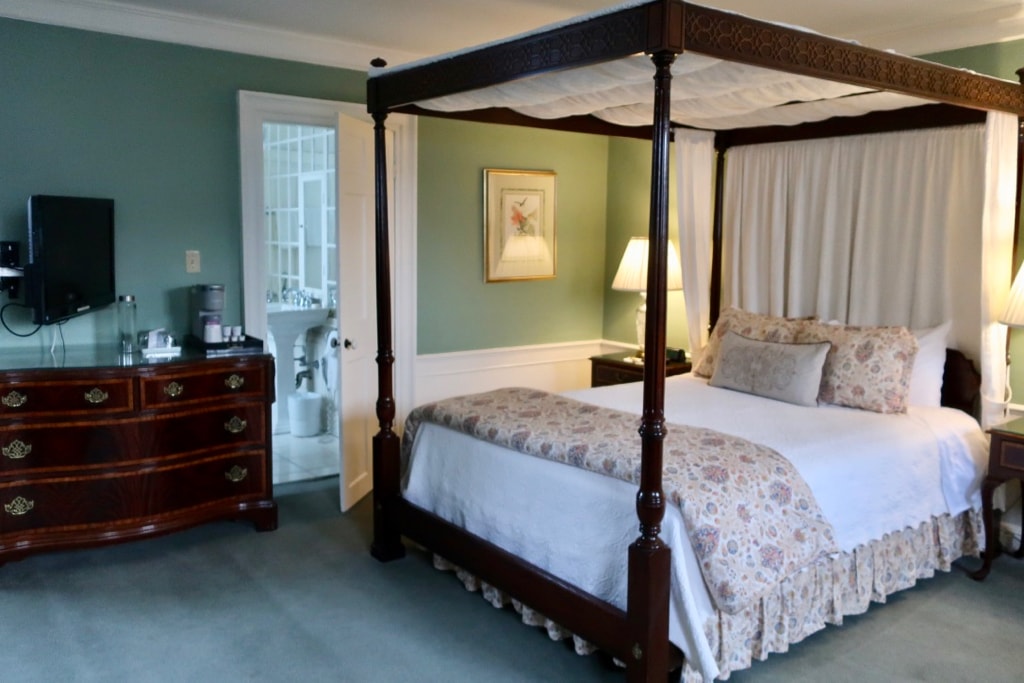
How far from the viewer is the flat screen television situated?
11.7 ft

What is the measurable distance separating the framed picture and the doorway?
23.1 inches

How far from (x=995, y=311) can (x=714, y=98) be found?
1.63 metres

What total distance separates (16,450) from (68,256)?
862 millimetres

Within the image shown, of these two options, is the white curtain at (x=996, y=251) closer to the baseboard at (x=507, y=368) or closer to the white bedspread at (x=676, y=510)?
the white bedspread at (x=676, y=510)

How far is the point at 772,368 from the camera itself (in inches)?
157

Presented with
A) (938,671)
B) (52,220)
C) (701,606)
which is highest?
(52,220)

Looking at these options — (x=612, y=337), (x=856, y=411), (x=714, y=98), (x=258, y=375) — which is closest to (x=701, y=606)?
(x=856, y=411)

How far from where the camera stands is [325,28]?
4227 millimetres

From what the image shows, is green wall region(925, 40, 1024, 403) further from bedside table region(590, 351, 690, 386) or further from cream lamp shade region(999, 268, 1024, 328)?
bedside table region(590, 351, 690, 386)

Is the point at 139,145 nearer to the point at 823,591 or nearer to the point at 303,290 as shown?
the point at 303,290

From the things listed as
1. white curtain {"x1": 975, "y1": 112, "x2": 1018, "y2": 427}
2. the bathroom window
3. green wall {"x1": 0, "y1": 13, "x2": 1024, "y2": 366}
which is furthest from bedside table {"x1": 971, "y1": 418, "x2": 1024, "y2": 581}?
the bathroom window

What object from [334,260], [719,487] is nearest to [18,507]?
[334,260]

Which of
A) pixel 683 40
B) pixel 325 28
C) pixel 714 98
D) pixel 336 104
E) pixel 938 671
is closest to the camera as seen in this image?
pixel 683 40

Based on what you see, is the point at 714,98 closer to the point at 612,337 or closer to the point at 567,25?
the point at 567,25
